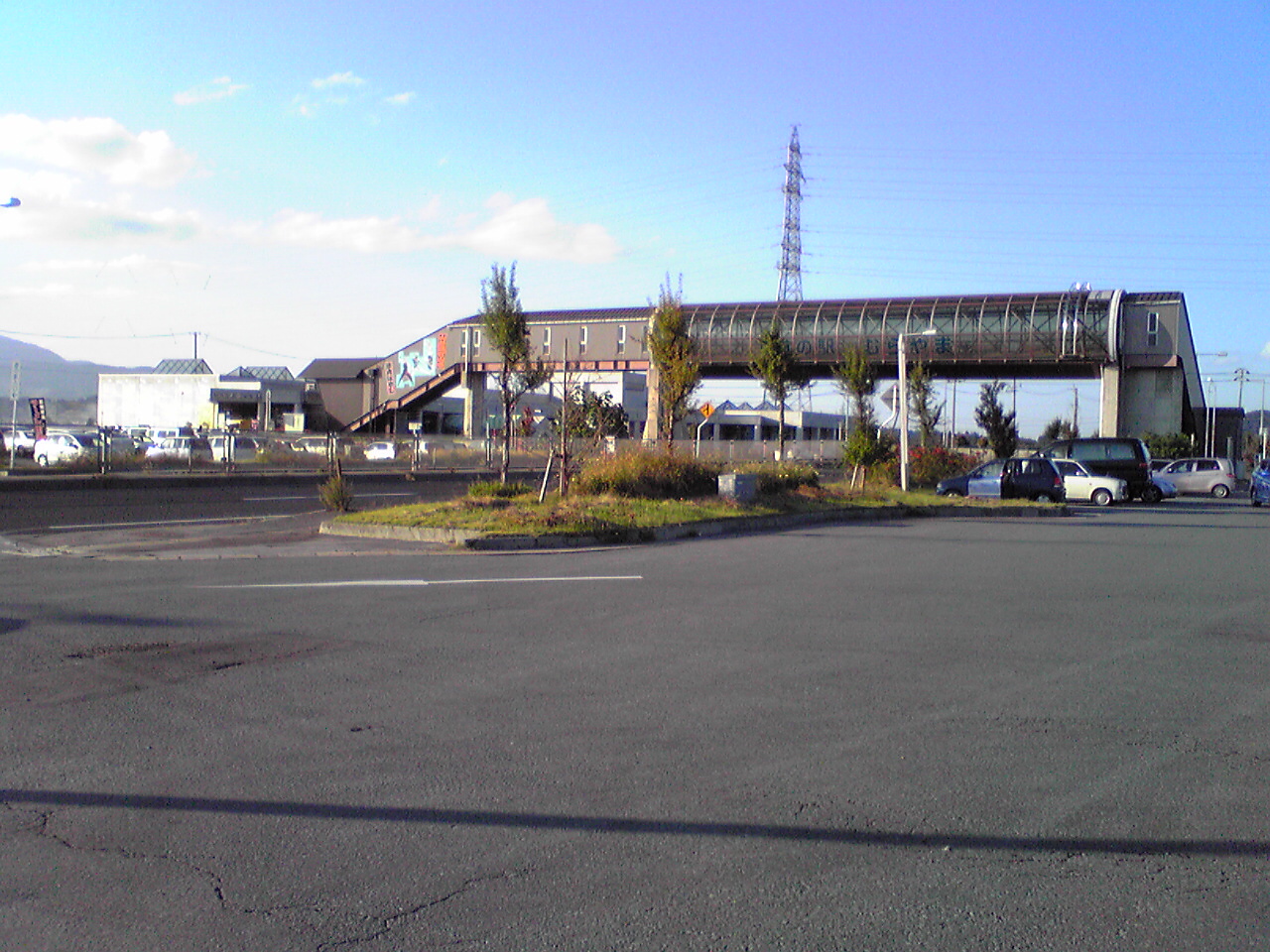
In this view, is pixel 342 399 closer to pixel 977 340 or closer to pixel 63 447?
pixel 63 447

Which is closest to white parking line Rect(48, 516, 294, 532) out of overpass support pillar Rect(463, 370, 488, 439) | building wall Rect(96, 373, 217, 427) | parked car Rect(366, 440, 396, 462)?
parked car Rect(366, 440, 396, 462)

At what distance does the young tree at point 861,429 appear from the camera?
93.8 ft

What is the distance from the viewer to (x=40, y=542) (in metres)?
16.1

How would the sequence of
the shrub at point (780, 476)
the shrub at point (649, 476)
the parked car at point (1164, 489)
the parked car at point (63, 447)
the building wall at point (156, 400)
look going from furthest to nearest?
the building wall at point (156, 400) < the parked car at point (1164, 489) < the parked car at point (63, 447) < the shrub at point (780, 476) < the shrub at point (649, 476)

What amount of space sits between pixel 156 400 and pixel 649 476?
66.8m

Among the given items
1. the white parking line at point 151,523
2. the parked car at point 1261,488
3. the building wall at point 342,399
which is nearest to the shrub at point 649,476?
the white parking line at point 151,523

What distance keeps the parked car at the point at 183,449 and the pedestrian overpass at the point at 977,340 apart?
45.1 ft

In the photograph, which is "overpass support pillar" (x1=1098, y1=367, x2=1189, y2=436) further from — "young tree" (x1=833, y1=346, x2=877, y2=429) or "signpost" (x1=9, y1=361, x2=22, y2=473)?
"signpost" (x1=9, y1=361, x2=22, y2=473)

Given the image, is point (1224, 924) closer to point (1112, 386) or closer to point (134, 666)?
point (134, 666)

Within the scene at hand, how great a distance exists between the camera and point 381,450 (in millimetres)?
42531

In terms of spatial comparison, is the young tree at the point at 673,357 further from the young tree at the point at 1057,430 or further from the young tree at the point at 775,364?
the young tree at the point at 1057,430

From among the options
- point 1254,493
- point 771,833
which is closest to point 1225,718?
point 771,833

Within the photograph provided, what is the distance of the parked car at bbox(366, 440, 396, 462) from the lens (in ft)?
138

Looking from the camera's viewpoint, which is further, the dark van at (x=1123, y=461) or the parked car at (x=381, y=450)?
the parked car at (x=381, y=450)
